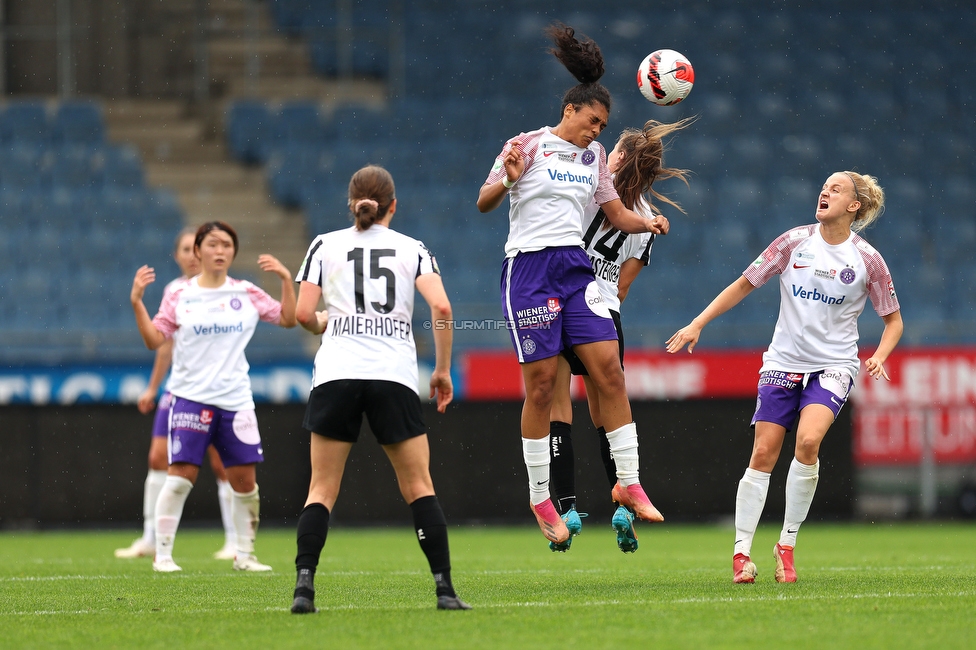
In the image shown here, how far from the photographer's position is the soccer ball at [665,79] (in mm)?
7625

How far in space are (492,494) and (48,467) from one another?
4.95 metres

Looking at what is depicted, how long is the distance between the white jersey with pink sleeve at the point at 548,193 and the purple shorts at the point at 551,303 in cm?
8

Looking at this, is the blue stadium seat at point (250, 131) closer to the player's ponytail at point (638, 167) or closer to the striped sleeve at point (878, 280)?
the player's ponytail at point (638, 167)

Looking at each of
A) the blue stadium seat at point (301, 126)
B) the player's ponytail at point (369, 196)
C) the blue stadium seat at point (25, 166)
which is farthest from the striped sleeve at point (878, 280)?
the blue stadium seat at point (25, 166)

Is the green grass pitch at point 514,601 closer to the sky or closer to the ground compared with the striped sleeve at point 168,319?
closer to the ground

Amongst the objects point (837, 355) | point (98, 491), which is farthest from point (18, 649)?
point (98, 491)

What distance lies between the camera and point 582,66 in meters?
7.12

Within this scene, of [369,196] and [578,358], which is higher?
[369,196]

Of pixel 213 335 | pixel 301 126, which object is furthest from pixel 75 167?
pixel 213 335

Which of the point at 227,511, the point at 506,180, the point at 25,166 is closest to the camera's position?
the point at 506,180

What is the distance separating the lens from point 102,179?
19.8m

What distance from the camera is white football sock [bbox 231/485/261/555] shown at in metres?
8.79

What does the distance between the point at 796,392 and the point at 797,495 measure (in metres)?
0.58

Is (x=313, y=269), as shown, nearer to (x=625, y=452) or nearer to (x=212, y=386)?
(x=625, y=452)
